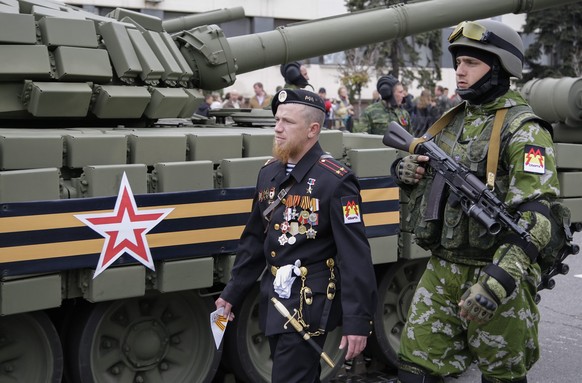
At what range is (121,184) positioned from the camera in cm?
541

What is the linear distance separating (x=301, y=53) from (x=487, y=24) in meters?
3.80

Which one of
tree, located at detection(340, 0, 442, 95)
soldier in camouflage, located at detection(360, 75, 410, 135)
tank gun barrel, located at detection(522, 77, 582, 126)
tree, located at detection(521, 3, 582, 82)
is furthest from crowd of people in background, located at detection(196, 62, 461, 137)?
tree, located at detection(521, 3, 582, 82)

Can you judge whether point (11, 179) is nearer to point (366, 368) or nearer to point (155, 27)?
point (155, 27)

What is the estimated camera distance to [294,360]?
4246 mm

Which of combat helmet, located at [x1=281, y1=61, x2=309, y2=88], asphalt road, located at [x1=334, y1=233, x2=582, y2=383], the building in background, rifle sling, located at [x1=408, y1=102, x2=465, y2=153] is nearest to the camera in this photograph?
rifle sling, located at [x1=408, y1=102, x2=465, y2=153]

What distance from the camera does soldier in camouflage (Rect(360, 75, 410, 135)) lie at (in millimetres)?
12555

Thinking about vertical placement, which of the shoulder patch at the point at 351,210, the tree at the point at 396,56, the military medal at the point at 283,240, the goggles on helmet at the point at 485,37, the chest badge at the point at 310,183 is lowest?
the military medal at the point at 283,240

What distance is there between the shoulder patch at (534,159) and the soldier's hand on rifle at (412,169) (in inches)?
21.2

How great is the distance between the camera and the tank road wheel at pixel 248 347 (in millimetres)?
6301

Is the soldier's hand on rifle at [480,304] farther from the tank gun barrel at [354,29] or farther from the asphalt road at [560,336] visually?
Result: the tank gun barrel at [354,29]

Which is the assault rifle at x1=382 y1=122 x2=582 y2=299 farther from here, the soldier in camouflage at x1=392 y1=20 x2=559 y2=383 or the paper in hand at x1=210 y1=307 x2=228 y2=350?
the paper in hand at x1=210 y1=307 x2=228 y2=350

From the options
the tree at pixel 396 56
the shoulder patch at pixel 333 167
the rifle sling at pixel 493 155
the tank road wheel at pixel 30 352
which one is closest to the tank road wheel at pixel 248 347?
the tank road wheel at pixel 30 352

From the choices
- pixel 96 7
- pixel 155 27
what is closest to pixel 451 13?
pixel 155 27

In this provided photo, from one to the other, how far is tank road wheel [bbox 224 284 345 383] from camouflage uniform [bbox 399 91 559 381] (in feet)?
6.19
